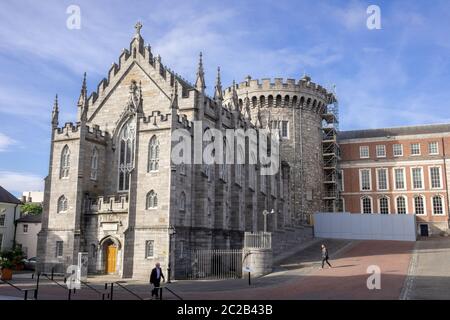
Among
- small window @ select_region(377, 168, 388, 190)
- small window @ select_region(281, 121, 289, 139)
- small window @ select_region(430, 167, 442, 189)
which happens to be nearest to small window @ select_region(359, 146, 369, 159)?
small window @ select_region(377, 168, 388, 190)

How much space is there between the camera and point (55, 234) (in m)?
32.8

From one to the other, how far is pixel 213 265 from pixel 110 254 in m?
7.76

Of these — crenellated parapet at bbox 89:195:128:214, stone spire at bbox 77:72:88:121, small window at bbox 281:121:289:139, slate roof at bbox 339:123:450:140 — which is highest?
slate roof at bbox 339:123:450:140

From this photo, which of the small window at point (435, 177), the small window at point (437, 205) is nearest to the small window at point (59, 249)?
the small window at point (437, 205)

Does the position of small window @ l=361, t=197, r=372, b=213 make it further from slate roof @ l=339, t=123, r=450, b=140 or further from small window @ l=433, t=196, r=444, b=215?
slate roof @ l=339, t=123, r=450, b=140

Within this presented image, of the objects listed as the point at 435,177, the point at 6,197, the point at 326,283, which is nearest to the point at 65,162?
the point at 6,197

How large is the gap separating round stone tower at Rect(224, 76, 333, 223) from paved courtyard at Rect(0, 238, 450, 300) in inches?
802

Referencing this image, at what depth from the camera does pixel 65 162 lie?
112 ft

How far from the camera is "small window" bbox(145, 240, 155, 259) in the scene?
28969mm

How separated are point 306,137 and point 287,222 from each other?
13281 millimetres

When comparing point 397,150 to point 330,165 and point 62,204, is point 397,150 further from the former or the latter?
point 62,204

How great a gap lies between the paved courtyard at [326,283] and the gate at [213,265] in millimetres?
3039
